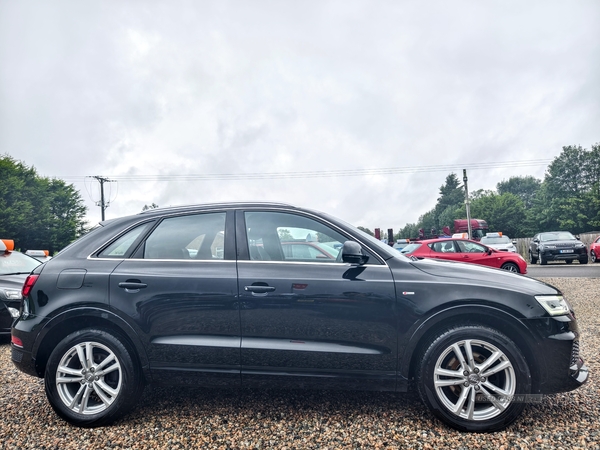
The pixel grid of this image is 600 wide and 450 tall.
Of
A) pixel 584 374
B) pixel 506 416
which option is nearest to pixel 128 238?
pixel 506 416

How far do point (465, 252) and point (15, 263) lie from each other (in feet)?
37.1

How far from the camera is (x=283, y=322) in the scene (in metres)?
3.02

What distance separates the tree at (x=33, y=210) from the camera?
4169 cm

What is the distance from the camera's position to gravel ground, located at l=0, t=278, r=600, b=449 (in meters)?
2.80

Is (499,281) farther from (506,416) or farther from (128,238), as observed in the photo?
(128,238)

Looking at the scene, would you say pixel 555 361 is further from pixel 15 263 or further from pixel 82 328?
pixel 15 263

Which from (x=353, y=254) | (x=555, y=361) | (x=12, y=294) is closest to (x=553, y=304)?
(x=555, y=361)

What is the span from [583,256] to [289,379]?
20.3 meters

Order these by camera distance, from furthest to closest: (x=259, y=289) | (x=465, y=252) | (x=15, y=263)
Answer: (x=465, y=252)
(x=15, y=263)
(x=259, y=289)

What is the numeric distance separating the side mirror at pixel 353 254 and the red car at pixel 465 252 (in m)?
9.58

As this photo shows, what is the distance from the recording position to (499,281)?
303cm

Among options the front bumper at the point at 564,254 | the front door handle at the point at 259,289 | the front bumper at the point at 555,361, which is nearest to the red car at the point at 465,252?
the front bumper at the point at 564,254

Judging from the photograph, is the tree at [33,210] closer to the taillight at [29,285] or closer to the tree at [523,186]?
the taillight at [29,285]

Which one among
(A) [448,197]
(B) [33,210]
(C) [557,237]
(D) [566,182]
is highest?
(A) [448,197]
